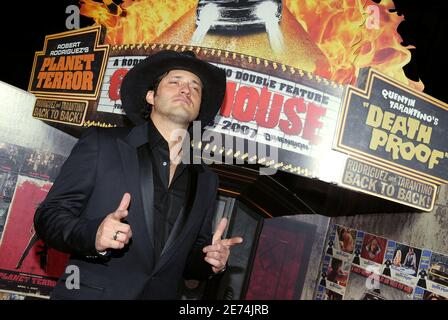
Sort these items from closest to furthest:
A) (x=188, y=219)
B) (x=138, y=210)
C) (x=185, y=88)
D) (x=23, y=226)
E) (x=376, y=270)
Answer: (x=138, y=210)
(x=188, y=219)
(x=185, y=88)
(x=376, y=270)
(x=23, y=226)

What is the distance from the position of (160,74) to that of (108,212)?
1.36m

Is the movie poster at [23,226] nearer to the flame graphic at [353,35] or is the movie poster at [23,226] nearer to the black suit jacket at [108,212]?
the flame graphic at [353,35]

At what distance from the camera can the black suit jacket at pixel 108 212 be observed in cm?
249

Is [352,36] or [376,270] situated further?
[376,270]

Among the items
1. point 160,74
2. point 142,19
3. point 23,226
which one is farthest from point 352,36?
point 23,226

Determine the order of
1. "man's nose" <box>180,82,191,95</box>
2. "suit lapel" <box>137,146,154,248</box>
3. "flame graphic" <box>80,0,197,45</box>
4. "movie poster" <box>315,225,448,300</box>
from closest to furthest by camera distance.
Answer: "suit lapel" <box>137,146,154,248</box>
"man's nose" <box>180,82,191,95</box>
"movie poster" <box>315,225,448,300</box>
"flame graphic" <box>80,0,197,45</box>

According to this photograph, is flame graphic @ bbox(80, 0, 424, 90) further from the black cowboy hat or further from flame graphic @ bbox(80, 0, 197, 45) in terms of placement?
the black cowboy hat

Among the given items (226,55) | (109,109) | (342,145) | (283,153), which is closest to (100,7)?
(109,109)

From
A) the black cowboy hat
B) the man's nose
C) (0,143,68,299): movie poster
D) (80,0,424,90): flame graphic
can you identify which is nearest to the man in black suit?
the man's nose

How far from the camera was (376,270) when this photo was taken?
7469 mm

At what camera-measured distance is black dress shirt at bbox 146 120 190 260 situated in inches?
108

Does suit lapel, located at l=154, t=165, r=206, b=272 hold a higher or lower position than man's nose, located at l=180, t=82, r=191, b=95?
lower

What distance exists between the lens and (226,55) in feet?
20.8

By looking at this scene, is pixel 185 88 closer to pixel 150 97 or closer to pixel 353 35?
pixel 150 97
